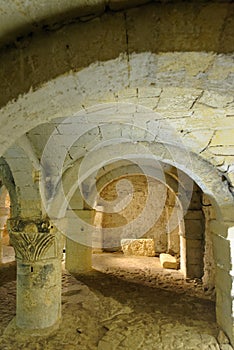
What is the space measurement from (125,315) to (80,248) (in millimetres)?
2811

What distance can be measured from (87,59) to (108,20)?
21 centimetres

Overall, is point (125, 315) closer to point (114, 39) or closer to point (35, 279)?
point (35, 279)

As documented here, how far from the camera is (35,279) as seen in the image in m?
4.07

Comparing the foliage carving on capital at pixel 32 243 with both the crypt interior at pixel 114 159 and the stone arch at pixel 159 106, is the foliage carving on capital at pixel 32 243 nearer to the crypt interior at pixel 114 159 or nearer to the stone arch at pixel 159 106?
the crypt interior at pixel 114 159

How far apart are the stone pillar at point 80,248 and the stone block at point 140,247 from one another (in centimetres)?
263

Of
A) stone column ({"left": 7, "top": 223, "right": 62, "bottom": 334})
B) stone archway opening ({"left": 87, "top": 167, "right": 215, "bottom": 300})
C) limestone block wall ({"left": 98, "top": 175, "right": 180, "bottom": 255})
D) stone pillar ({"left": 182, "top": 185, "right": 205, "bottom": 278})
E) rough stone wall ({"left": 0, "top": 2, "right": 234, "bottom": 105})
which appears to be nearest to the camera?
rough stone wall ({"left": 0, "top": 2, "right": 234, "bottom": 105})

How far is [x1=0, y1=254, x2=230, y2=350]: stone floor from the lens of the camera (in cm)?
371

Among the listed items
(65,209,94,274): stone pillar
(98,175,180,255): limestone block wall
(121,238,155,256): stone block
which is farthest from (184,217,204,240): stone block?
(121,238,155,256): stone block

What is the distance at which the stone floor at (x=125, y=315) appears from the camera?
12.2 ft

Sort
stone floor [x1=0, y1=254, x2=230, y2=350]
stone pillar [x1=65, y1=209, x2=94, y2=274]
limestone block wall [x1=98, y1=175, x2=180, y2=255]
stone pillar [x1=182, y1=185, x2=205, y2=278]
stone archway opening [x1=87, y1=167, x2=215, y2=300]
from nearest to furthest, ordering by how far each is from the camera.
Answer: stone floor [x1=0, y1=254, x2=230, y2=350] → stone archway opening [x1=87, y1=167, x2=215, y2=300] → stone pillar [x1=182, y1=185, x2=205, y2=278] → stone pillar [x1=65, y1=209, x2=94, y2=274] → limestone block wall [x1=98, y1=175, x2=180, y2=255]

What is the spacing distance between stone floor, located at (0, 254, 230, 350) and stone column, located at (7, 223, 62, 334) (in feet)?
0.73

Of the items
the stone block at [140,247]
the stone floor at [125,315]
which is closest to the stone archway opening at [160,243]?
the stone block at [140,247]

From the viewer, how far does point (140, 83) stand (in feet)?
5.64

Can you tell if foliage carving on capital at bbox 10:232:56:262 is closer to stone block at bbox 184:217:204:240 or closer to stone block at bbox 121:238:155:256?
stone block at bbox 184:217:204:240
